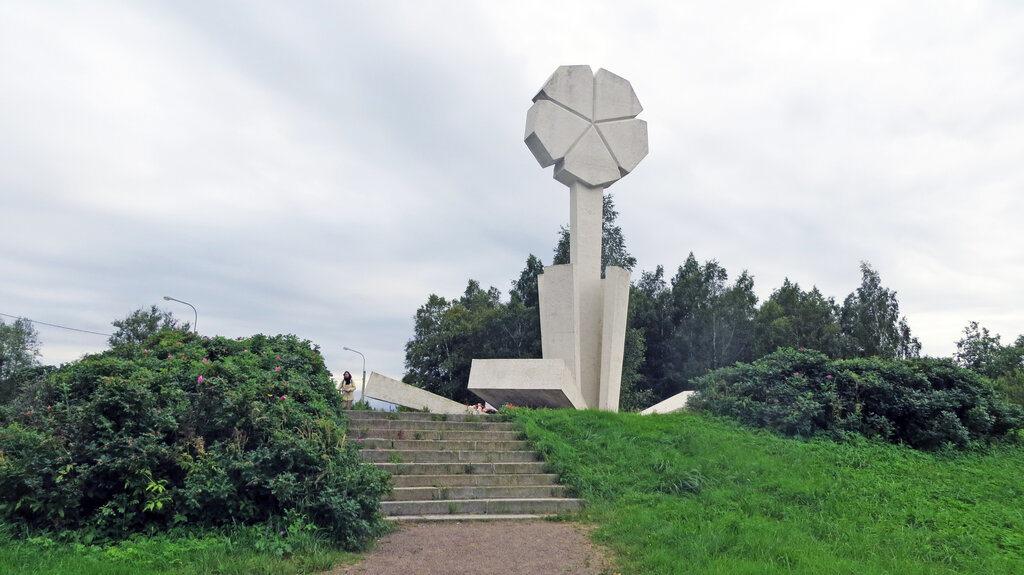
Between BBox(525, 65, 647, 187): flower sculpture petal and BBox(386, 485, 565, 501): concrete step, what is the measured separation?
8059mm

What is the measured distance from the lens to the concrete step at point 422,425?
841 cm

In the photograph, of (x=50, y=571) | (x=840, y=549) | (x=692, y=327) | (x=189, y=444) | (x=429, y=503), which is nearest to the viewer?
(x=50, y=571)

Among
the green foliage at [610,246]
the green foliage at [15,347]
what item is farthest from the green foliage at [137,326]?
the green foliage at [610,246]

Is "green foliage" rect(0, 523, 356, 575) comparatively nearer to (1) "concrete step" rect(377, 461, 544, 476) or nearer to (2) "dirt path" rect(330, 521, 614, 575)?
(2) "dirt path" rect(330, 521, 614, 575)

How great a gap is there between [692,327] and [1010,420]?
61.3ft

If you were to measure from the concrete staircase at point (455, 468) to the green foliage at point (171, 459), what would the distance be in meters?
1.08

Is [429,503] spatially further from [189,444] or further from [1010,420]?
[1010,420]

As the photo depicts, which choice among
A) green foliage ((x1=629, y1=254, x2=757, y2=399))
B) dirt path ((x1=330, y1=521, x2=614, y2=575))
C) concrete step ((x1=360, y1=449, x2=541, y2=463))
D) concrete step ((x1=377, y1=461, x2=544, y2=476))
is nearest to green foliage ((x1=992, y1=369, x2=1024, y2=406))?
green foliage ((x1=629, y1=254, x2=757, y2=399))

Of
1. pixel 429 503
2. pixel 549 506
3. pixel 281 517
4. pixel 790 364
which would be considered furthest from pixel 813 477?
pixel 281 517

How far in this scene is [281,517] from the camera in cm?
502

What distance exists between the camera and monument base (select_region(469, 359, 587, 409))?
449 inches

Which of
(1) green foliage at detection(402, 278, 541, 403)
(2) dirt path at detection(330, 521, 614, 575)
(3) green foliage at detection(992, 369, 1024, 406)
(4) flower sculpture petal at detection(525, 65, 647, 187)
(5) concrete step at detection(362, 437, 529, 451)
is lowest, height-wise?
(2) dirt path at detection(330, 521, 614, 575)

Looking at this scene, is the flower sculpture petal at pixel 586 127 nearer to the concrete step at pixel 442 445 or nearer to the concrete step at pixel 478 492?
the concrete step at pixel 442 445

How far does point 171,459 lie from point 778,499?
5.23 m
